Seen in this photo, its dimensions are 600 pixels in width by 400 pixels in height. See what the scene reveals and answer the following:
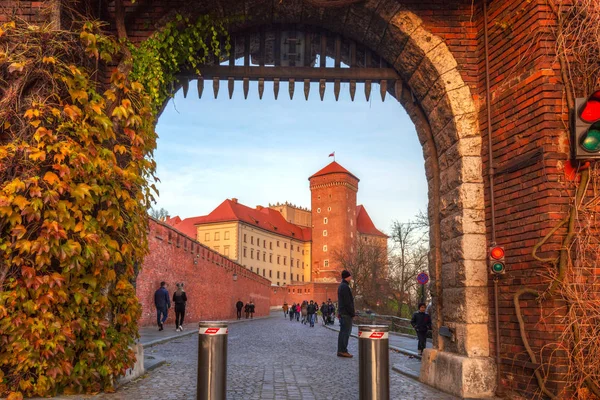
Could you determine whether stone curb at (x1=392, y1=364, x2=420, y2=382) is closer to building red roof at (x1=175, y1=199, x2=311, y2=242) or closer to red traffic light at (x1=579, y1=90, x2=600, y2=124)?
red traffic light at (x1=579, y1=90, x2=600, y2=124)

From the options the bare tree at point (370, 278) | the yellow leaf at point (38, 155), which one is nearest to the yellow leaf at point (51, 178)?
the yellow leaf at point (38, 155)

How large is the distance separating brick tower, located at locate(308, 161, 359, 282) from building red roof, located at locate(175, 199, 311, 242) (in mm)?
9463

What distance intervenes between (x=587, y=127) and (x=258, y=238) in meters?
83.2

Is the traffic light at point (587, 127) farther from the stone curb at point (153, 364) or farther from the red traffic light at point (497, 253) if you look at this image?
the stone curb at point (153, 364)

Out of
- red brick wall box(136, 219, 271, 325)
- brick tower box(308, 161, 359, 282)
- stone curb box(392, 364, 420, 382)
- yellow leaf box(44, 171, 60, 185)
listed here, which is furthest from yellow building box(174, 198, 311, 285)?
yellow leaf box(44, 171, 60, 185)

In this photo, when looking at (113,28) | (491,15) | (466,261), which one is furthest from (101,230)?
(491,15)

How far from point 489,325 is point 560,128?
2299 millimetres

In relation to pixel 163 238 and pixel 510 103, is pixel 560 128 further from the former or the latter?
pixel 163 238

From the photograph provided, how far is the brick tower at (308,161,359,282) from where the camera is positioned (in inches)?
3228

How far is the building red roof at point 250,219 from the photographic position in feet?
276

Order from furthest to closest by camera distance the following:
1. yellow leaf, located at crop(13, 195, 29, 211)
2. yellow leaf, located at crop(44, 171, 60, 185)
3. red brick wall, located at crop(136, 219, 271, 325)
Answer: red brick wall, located at crop(136, 219, 271, 325) → yellow leaf, located at crop(44, 171, 60, 185) → yellow leaf, located at crop(13, 195, 29, 211)

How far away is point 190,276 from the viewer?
28156 millimetres

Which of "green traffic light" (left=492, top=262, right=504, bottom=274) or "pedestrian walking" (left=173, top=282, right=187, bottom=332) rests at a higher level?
"green traffic light" (left=492, top=262, right=504, bottom=274)

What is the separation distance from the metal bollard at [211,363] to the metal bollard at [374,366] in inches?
45.0
